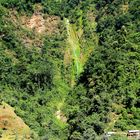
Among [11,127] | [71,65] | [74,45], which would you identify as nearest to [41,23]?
[74,45]

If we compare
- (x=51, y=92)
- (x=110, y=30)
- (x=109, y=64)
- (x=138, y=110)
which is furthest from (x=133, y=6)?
(x=138, y=110)

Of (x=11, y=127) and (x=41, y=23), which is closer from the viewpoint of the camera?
(x=11, y=127)

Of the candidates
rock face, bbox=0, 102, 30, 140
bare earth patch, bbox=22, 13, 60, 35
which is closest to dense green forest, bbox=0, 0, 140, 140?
bare earth patch, bbox=22, 13, 60, 35

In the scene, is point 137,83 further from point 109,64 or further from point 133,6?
point 133,6

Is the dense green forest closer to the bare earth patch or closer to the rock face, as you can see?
the bare earth patch

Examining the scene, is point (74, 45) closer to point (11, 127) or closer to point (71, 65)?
point (71, 65)
